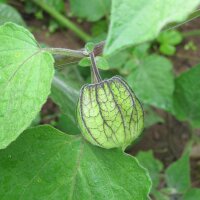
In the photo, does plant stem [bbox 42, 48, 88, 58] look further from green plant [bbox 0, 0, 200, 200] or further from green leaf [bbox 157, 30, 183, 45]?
green leaf [bbox 157, 30, 183, 45]

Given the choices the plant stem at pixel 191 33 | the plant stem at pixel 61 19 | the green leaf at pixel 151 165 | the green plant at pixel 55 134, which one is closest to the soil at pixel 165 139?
the plant stem at pixel 61 19

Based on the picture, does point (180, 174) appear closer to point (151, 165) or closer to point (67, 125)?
point (151, 165)

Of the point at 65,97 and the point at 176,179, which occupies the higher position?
the point at 65,97

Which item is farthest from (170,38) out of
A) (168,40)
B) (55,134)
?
(55,134)

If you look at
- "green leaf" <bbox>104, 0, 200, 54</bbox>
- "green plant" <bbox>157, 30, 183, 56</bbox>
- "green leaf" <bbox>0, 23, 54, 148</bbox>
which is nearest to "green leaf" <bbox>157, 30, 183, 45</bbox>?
"green plant" <bbox>157, 30, 183, 56</bbox>

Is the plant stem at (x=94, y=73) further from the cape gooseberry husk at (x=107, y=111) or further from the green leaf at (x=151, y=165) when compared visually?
the green leaf at (x=151, y=165)
